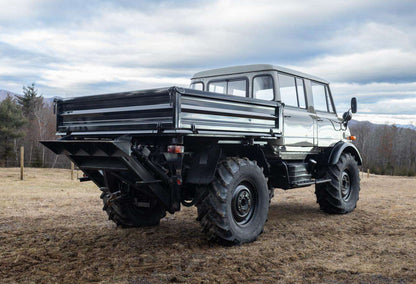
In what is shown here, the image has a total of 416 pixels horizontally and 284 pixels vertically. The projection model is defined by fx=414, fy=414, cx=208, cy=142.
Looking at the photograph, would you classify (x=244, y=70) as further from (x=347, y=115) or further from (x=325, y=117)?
(x=347, y=115)

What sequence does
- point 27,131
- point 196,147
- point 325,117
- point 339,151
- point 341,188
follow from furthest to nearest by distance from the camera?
point 27,131
point 325,117
point 341,188
point 339,151
point 196,147

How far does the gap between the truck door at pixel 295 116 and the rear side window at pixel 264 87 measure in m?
0.20

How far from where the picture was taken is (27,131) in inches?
1964

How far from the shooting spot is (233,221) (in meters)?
5.86

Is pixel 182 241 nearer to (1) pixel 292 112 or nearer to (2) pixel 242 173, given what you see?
(2) pixel 242 173

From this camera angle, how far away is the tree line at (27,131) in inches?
1551

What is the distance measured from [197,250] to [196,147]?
1446mm

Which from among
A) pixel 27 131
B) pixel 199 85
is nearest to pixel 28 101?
pixel 27 131

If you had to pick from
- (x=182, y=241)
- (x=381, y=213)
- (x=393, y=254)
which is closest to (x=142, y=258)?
(x=182, y=241)

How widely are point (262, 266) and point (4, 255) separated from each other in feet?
10.7

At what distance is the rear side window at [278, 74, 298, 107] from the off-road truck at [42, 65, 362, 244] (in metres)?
0.02

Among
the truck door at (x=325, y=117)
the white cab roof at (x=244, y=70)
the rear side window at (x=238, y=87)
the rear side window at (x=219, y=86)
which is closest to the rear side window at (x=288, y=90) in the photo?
the white cab roof at (x=244, y=70)

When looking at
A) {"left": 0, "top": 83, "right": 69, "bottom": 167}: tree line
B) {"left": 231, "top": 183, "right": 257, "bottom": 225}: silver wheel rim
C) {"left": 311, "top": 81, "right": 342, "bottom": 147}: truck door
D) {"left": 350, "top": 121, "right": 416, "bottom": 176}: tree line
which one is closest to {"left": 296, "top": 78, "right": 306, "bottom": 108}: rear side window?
{"left": 311, "top": 81, "right": 342, "bottom": 147}: truck door

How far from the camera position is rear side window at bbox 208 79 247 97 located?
7.92m
